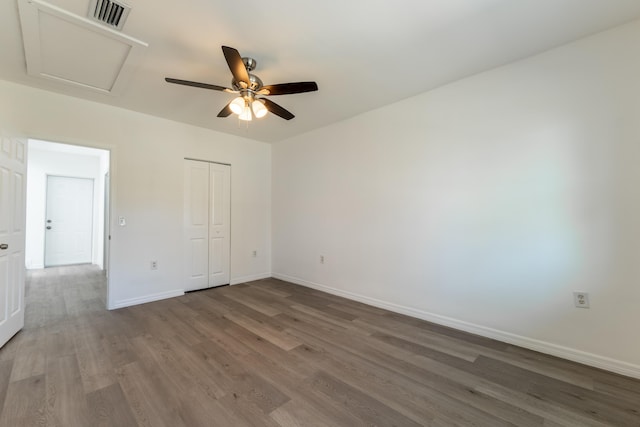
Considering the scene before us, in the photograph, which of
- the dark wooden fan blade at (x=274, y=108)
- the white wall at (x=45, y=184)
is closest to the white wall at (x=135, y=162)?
the dark wooden fan blade at (x=274, y=108)

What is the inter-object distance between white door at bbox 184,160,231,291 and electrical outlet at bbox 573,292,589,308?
4.40 meters

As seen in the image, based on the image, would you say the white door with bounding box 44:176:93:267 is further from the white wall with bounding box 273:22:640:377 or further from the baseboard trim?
the baseboard trim

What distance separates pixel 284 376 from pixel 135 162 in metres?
3.36

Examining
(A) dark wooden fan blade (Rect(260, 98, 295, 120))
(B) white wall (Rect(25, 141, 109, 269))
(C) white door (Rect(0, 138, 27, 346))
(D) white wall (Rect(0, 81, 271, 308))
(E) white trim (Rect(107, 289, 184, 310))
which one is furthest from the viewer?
(B) white wall (Rect(25, 141, 109, 269))

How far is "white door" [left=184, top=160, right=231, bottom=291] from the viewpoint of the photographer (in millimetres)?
4086

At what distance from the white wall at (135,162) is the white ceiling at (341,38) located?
27 centimetres

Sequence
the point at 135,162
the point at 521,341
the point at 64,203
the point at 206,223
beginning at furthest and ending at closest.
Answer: the point at 64,203
the point at 206,223
the point at 135,162
the point at 521,341

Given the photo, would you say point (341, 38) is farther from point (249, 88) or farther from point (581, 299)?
point (581, 299)

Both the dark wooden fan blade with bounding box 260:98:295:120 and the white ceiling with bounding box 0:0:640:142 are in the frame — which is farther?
the dark wooden fan blade with bounding box 260:98:295:120

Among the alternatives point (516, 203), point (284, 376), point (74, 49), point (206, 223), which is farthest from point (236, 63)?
point (206, 223)

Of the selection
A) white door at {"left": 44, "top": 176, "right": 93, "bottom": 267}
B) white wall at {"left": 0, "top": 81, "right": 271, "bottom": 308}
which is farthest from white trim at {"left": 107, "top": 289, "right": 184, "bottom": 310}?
white door at {"left": 44, "top": 176, "right": 93, "bottom": 267}

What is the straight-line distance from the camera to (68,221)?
6215mm

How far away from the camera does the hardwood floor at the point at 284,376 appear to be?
156 cm

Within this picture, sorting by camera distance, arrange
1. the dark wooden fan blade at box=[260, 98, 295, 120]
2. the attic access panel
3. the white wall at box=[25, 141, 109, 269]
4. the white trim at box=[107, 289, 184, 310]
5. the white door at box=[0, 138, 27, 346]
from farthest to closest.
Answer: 1. the white wall at box=[25, 141, 109, 269]
2. the white trim at box=[107, 289, 184, 310]
3. the dark wooden fan blade at box=[260, 98, 295, 120]
4. the white door at box=[0, 138, 27, 346]
5. the attic access panel
